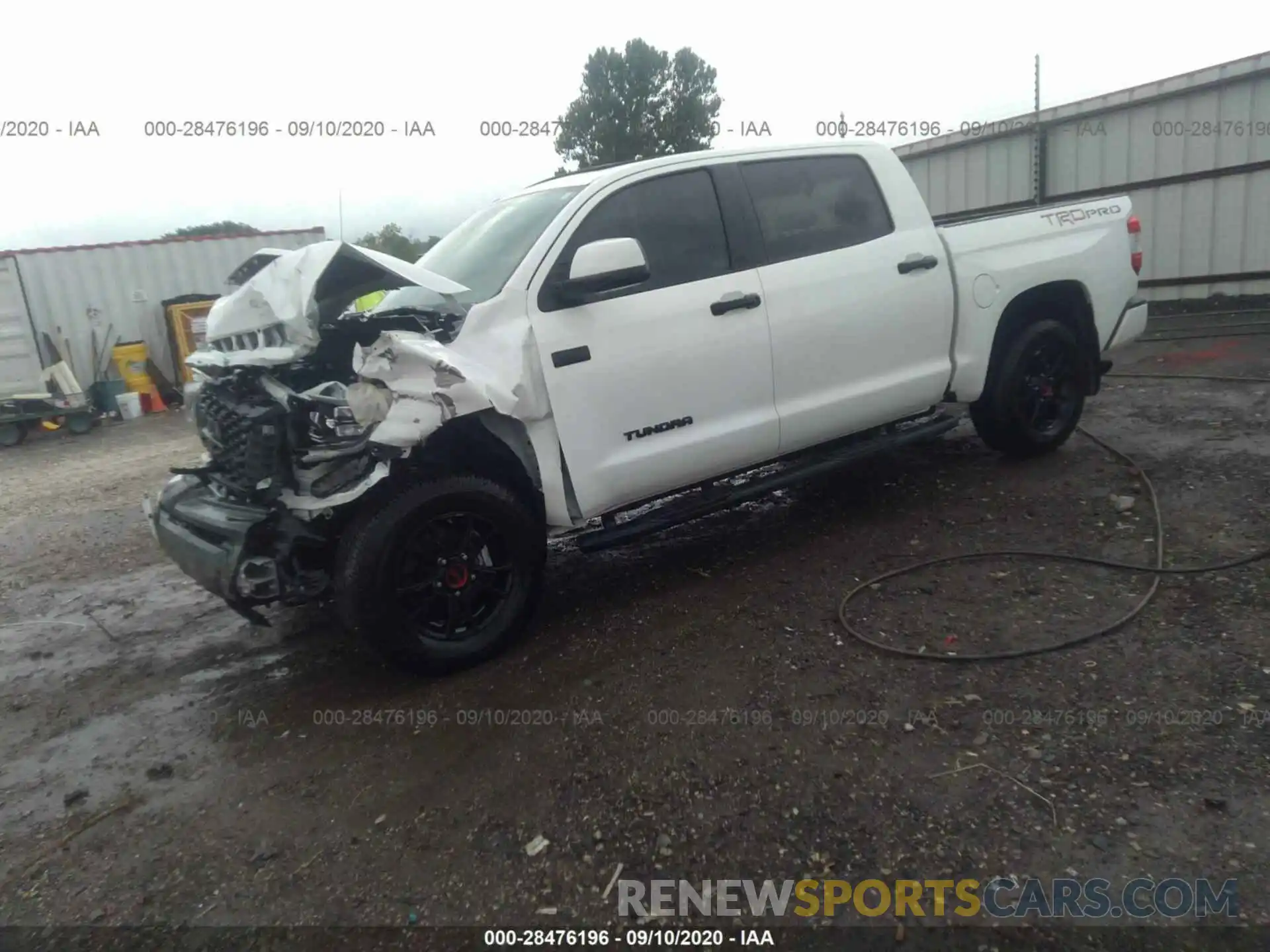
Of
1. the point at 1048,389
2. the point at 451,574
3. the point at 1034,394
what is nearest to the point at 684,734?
the point at 451,574

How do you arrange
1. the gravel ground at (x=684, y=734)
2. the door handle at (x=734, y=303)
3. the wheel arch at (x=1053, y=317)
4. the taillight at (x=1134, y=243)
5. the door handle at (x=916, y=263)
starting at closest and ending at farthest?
the gravel ground at (x=684, y=734)
the door handle at (x=734, y=303)
the door handle at (x=916, y=263)
the wheel arch at (x=1053, y=317)
the taillight at (x=1134, y=243)

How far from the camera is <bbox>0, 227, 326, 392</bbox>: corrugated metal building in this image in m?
13.0

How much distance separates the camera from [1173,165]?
34.3 feet

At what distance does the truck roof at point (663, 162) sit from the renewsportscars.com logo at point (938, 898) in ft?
9.62

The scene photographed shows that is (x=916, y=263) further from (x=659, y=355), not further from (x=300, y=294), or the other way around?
(x=300, y=294)

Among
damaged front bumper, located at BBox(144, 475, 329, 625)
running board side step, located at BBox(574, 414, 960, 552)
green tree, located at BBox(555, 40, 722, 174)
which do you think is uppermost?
green tree, located at BBox(555, 40, 722, 174)

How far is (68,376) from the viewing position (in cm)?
1314

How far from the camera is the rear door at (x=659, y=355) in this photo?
12.1 ft

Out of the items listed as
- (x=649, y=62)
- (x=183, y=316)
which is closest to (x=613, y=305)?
(x=183, y=316)

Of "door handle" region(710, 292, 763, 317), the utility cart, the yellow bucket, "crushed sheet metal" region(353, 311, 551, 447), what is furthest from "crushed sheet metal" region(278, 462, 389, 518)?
the yellow bucket

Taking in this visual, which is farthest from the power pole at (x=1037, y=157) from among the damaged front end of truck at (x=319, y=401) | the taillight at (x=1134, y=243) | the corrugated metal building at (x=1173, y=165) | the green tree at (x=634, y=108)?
the green tree at (x=634, y=108)

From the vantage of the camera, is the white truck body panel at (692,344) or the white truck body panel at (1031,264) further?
the white truck body panel at (1031,264)

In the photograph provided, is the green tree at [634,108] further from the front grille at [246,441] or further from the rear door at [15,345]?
the front grille at [246,441]

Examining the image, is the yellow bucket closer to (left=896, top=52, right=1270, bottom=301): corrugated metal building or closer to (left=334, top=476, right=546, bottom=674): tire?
(left=334, top=476, right=546, bottom=674): tire
